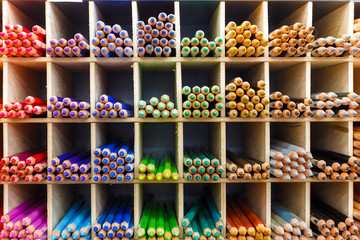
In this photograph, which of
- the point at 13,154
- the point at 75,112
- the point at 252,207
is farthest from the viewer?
the point at 252,207

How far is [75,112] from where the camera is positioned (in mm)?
1117

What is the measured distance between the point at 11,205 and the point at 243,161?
140 centimetres

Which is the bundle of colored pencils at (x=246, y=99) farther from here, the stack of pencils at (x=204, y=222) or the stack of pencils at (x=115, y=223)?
the stack of pencils at (x=115, y=223)

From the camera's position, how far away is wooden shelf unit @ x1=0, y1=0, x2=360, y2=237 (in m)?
1.19

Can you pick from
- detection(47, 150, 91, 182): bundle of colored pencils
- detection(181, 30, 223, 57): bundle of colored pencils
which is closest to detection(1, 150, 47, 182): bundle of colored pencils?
detection(47, 150, 91, 182): bundle of colored pencils

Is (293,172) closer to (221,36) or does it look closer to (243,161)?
(243,161)

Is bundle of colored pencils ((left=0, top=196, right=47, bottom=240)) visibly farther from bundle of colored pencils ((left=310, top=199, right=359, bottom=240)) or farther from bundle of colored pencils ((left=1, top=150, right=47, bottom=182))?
bundle of colored pencils ((left=310, top=199, right=359, bottom=240))

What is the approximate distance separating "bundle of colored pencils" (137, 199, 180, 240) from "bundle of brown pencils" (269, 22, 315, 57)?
1.16m

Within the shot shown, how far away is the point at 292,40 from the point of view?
1121 mm

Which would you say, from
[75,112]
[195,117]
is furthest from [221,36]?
[75,112]

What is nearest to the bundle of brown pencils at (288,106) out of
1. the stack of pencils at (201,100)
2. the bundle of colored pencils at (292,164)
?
the bundle of colored pencils at (292,164)

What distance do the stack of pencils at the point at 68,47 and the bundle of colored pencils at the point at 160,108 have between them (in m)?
0.44

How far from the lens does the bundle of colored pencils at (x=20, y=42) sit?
42.7 inches

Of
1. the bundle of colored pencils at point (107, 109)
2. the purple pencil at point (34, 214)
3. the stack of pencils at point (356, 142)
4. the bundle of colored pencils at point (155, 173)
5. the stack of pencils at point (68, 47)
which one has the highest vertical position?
the stack of pencils at point (68, 47)
